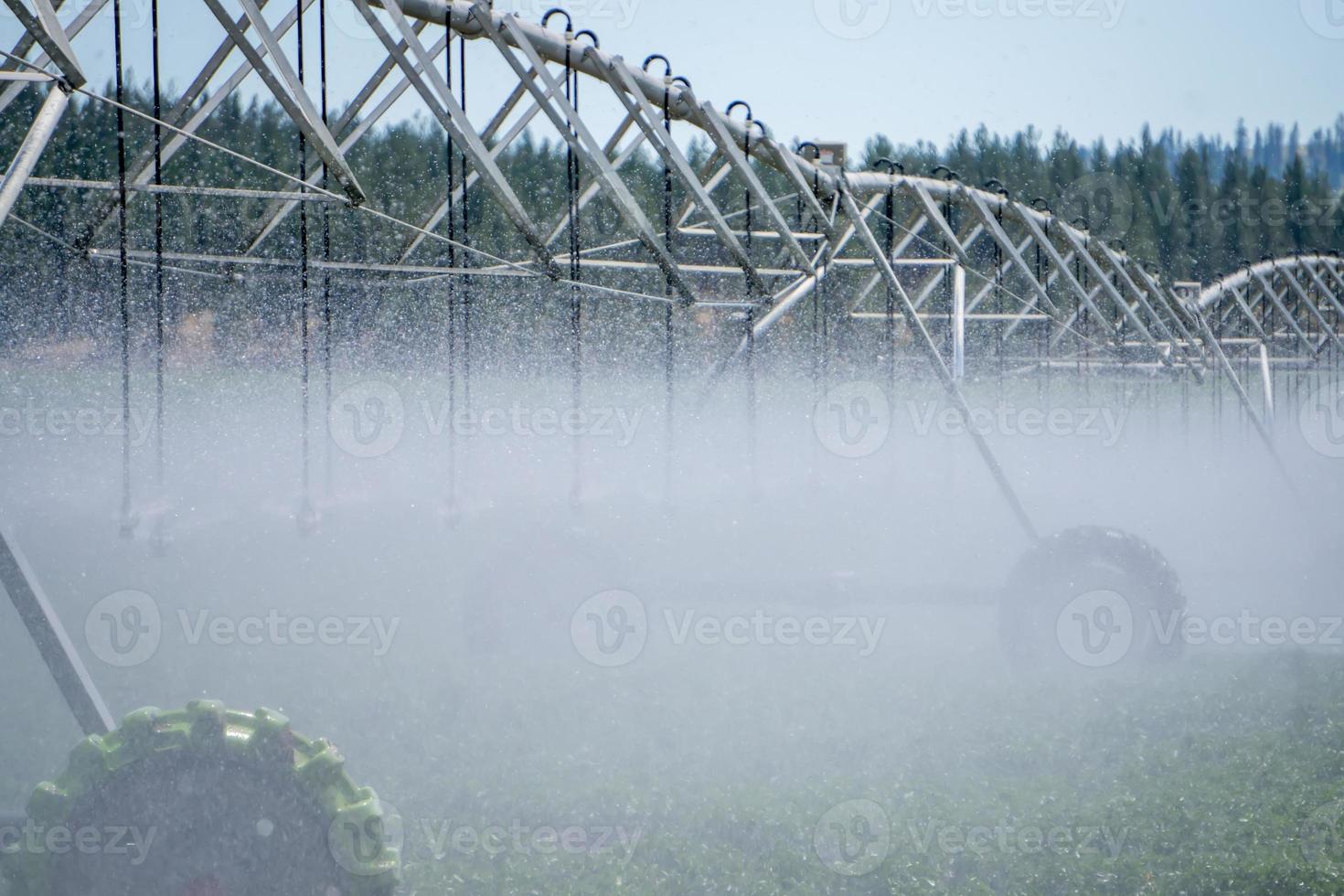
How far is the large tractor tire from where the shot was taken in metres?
4.30

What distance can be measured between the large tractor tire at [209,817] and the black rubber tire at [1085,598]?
658 centimetres

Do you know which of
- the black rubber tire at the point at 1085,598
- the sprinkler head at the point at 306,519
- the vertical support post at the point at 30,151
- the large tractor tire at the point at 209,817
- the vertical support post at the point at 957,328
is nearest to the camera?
the large tractor tire at the point at 209,817

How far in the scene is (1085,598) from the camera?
392 inches

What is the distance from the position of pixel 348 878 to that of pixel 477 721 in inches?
135

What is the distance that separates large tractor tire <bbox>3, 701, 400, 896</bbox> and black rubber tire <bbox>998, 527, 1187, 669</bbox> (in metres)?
6.58

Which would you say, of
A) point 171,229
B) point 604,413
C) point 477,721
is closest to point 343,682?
point 477,721

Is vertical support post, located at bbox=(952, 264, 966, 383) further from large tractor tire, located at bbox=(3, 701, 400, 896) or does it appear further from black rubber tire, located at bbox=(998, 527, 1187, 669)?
large tractor tire, located at bbox=(3, 701, 400, 896)

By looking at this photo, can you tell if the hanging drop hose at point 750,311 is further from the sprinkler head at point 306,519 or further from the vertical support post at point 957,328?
the sprinkler head at point 306,519

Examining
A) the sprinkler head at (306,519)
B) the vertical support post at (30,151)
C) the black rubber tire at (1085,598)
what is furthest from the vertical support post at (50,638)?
the black rubber tire at (1085,598)

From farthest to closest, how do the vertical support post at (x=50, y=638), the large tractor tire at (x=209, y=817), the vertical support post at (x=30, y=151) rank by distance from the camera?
the vertical support post at (x=50, y=638) → the vertical support post at (x=30, y=151) → the large tractor tire at (x=209, y=817)

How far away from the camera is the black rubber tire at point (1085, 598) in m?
9.82

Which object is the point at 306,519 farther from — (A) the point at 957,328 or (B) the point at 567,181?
(A) the point at 957,328

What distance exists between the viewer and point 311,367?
2073 centimetres

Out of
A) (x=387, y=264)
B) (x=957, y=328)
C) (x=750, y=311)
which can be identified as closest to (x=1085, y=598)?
(x=957, y=328)
